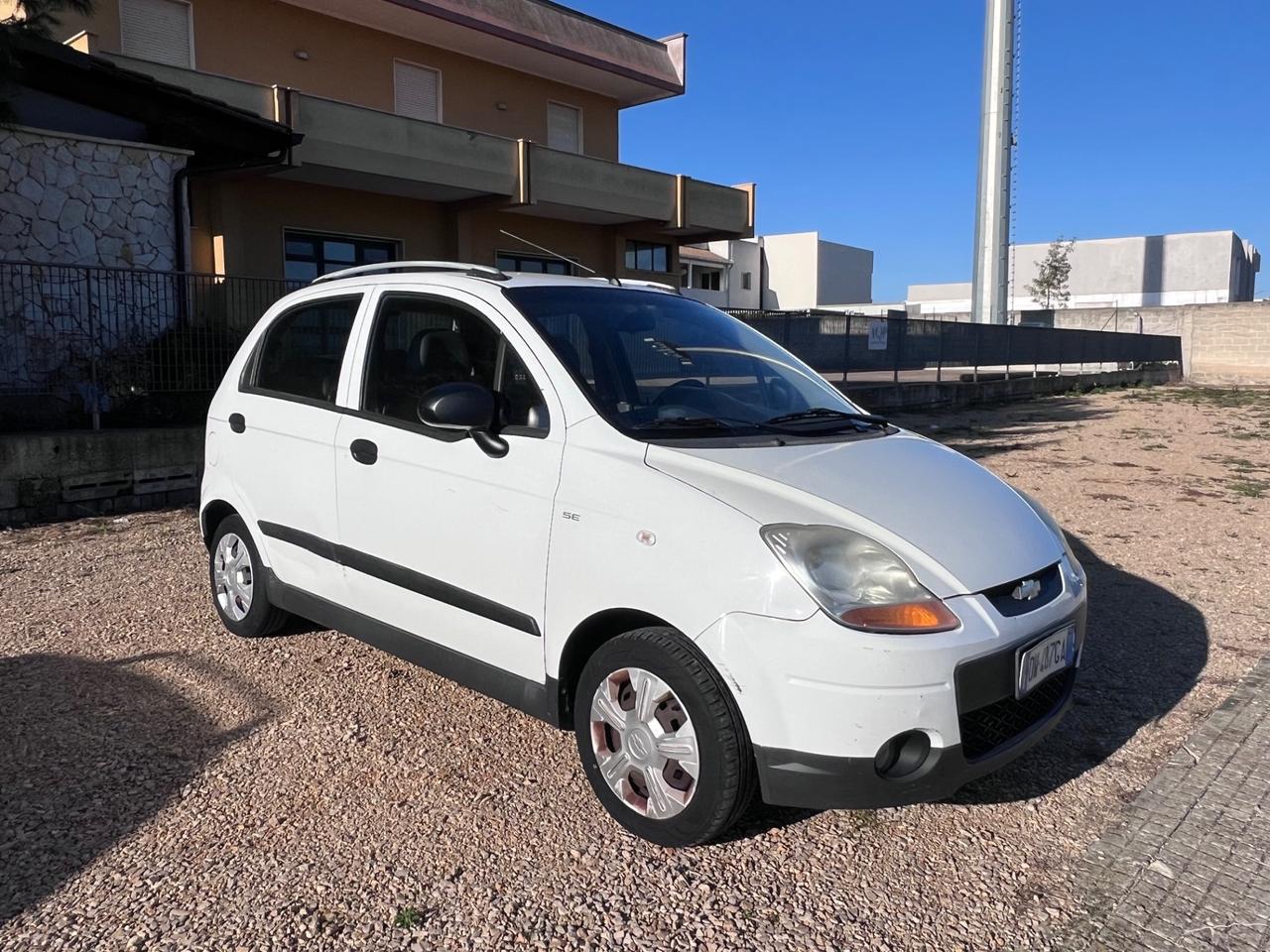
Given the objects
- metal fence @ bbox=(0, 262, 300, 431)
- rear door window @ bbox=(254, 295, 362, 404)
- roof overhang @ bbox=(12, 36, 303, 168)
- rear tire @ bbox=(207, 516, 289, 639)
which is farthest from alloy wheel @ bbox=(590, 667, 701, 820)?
roof overhang @ bbox=(12, 36, 303, 168)

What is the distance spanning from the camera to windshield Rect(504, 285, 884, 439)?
11.1 ft

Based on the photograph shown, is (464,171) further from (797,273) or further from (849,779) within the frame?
(797,273)

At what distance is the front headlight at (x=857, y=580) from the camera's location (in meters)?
2.66

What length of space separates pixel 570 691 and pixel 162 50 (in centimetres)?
1662

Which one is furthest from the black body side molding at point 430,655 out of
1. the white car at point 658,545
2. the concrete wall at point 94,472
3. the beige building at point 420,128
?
the beige building at point 420,128

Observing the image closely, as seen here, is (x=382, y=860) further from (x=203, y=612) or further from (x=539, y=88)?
(x=539, y=88)

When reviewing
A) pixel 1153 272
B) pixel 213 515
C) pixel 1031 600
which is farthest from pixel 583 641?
pixel 1153 272

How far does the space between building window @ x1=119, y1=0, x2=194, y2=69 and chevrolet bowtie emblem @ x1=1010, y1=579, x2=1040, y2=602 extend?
644 inches

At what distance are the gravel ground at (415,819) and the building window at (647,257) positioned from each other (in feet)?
63.9

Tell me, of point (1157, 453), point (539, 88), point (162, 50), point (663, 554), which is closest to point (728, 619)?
point (663, 554)

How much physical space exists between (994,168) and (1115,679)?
3259 cm

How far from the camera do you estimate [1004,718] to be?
2930 mm

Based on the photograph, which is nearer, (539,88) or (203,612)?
(203,612)

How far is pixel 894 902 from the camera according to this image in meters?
2.75
